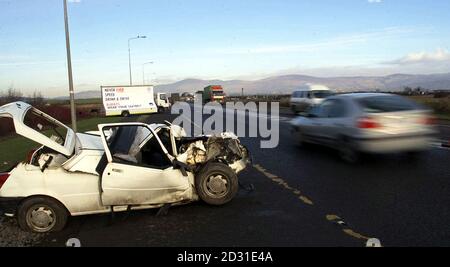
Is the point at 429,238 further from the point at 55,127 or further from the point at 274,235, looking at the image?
the point at 55,127

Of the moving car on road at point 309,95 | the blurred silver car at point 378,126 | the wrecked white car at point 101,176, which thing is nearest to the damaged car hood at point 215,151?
the wrecked white car at point 101,176

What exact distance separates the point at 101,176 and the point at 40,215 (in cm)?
90

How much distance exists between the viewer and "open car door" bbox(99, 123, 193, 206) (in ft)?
19.5

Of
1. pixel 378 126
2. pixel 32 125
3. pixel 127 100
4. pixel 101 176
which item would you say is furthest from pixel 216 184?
pixel 127 100

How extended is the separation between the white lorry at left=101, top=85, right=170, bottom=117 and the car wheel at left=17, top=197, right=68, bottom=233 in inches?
1555

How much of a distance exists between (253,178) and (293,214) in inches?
109

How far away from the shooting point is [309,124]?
1255cm

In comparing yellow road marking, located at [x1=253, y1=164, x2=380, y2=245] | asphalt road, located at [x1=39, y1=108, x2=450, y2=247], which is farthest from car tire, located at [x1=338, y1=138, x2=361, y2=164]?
yellow road marking, located at [x1=253, y1=164, x2=380, y2=245]

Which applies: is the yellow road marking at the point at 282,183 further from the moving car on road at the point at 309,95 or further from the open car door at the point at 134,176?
the moving car on road at the point at 309,95

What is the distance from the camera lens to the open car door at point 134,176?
593cm

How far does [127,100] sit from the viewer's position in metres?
45.6

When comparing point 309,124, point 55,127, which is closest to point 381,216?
point 55,127

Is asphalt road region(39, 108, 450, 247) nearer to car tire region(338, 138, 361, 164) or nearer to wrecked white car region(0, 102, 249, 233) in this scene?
wrecked white car region(0, 102, 249, 233)

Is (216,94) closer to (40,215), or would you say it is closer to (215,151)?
(215,151)
